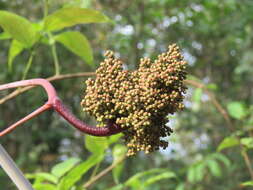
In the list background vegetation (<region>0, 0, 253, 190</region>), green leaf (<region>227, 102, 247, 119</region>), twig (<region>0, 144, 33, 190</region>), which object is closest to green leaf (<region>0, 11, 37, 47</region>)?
twig (<region>0, 144, 33, 190</region>)

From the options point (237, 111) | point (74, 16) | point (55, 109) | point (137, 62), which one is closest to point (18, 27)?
point (74, 16)

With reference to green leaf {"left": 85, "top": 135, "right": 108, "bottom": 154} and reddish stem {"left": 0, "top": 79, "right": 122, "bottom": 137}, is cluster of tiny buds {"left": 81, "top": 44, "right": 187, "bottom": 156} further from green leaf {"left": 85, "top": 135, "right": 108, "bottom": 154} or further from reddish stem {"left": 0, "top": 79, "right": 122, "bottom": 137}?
green leaf {"left": 85, "top": 135, "right": 108, "bottom": 154}

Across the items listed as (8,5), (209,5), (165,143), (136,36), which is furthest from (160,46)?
(165,143)

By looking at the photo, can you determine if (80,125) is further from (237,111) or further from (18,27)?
(237,111)

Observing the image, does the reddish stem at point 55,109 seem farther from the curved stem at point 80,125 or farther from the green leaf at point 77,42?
the green leaf at point 77,42

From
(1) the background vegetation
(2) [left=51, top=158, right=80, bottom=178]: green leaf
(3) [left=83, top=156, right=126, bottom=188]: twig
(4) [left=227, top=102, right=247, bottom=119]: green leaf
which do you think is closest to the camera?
(2) [left=51, top=158, right=80, bottom=178]: green leaf

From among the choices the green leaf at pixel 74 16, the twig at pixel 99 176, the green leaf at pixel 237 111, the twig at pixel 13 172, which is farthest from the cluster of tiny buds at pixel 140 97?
the green leaf at pixel 237 111
